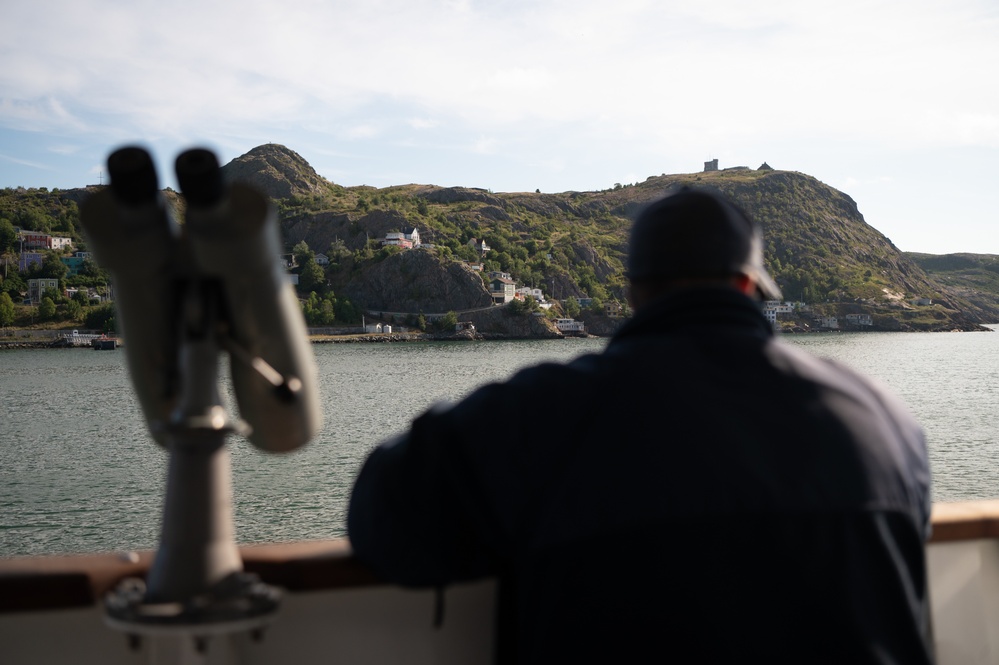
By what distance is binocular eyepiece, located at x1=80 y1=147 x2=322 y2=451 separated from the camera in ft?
3.38

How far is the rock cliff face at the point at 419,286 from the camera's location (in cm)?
9912

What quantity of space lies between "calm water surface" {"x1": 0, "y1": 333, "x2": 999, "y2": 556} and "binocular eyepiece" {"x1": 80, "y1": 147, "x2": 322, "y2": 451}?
365 mm

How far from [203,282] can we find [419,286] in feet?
328

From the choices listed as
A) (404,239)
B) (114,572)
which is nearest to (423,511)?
(114,572)

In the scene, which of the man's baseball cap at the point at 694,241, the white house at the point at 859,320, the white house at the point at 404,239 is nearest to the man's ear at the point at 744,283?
the man's baseball cap at the point at 694,241

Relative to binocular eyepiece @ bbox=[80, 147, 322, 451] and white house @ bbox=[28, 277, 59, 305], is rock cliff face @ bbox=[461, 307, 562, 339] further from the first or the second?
binocular eyepiece @ bbox=[80, 147, 322, 451]

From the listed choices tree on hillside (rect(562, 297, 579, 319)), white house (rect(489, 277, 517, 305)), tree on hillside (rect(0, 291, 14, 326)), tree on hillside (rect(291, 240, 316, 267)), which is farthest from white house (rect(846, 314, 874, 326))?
tree on hillside (rect(0, 291, 14, 326))

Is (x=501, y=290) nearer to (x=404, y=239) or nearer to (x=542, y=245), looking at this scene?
(x=404, y=239)

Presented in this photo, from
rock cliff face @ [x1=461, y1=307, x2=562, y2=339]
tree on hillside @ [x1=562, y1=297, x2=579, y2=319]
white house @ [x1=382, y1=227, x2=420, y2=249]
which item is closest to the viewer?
rock cliff face @ [x1=461, y1=307, x2=562, y2=339]

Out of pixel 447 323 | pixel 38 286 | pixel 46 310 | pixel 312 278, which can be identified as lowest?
pixel 447 323

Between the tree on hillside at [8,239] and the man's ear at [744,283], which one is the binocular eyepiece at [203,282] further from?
the tree on hillside at [8,239]

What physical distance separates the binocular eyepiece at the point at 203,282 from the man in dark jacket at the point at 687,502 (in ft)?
0.63

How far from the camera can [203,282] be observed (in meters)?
1.12

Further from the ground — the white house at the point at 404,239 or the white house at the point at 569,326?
the white house at the point at 404,239
